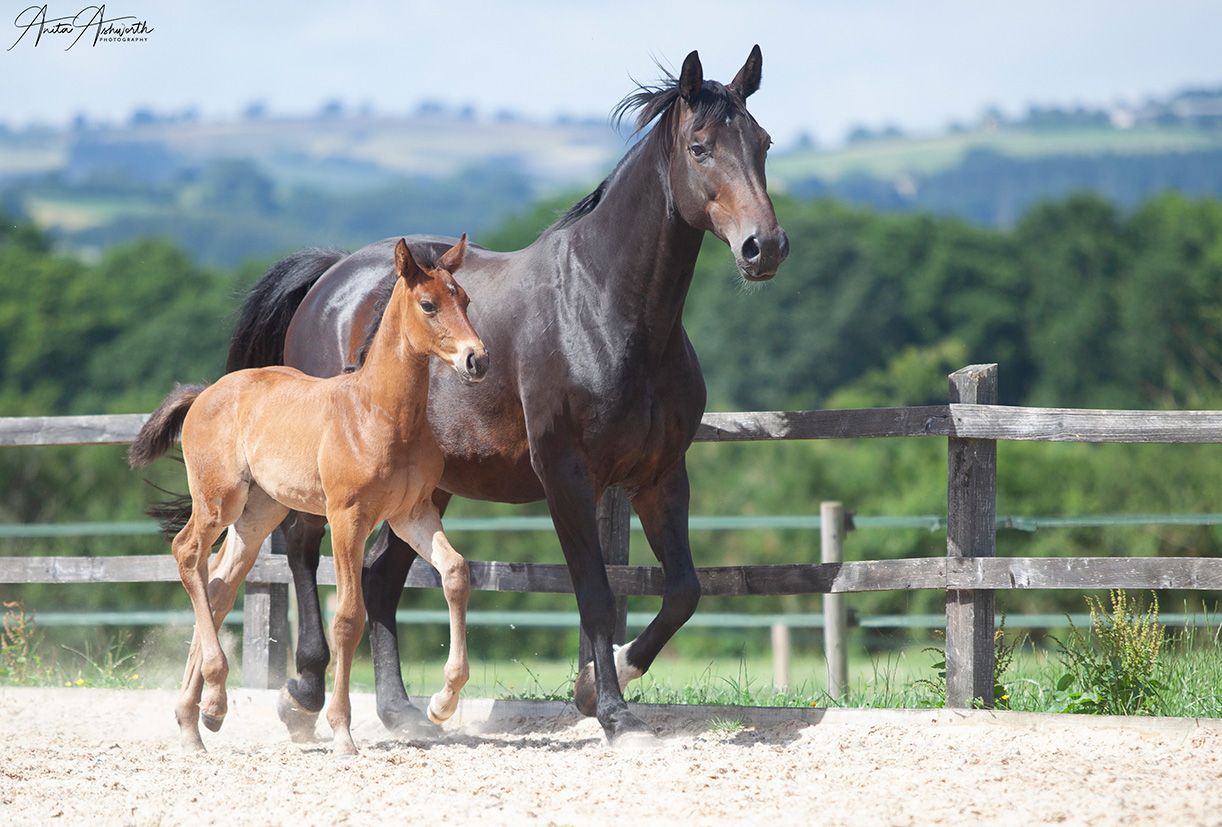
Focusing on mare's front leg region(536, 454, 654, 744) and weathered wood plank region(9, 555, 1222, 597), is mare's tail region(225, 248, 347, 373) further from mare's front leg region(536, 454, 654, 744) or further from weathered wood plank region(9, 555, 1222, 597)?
mare's front leg region(536, 454, 654, 744)

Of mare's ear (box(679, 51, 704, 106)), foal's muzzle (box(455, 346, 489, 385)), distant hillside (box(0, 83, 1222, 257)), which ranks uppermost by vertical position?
distant hillside (box(0, 83, 1222, 257))

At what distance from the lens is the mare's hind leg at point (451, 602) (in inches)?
171

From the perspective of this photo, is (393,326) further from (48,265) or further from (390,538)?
(48,265)

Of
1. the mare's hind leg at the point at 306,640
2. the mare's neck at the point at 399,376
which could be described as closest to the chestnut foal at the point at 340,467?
the mare's neck at the point at 399,376

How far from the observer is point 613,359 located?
4582 mm

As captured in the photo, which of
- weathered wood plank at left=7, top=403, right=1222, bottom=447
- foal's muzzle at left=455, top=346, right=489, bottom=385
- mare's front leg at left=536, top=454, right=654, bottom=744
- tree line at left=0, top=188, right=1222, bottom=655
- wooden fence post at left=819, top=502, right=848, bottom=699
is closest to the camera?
foal's muzzle at left=455, top=346, right=489, bottom=385

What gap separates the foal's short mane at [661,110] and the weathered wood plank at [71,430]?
2.72m

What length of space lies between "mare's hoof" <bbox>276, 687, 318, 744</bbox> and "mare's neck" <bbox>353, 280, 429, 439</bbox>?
5.37 ft

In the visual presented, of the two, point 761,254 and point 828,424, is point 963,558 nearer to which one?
point 828,424

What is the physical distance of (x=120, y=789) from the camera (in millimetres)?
3844

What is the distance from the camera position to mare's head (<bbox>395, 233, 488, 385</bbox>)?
13.5ft

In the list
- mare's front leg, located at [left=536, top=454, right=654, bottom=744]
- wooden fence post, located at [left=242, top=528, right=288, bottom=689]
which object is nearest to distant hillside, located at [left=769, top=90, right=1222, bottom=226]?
wooden fence post, located at [left=242, top=528, right=288, bottom=689]

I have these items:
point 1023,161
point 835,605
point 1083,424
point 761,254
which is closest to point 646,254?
point 761,254

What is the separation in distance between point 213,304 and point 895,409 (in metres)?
45.9
